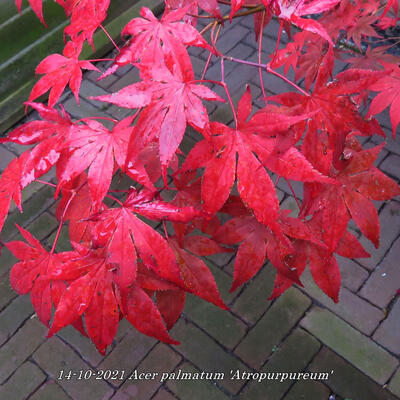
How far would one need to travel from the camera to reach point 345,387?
6.68 feet

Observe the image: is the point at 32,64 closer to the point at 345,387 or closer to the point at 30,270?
the point at 30,270

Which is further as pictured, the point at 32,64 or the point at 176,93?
the point at 32,64

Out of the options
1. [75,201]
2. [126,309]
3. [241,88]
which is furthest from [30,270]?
[241,88]

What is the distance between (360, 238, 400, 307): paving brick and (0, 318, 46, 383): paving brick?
184cm

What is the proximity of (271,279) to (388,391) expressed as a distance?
0.79 m

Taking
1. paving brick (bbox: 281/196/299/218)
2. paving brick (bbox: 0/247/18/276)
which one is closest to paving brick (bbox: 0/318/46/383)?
paving brick (bbox: 0/247/18/276)

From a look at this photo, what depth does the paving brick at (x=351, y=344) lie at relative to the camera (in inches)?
81.6

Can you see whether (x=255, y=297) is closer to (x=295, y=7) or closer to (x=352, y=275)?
(x=352, y=275)

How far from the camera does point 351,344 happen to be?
2.15m

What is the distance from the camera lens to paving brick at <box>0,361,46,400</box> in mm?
2174

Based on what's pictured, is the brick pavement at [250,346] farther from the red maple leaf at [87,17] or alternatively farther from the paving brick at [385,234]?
the red maple leaf at [87,17]

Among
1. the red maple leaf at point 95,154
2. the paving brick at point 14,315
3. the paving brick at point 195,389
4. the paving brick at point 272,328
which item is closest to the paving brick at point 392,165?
the paving brick at point 272,328

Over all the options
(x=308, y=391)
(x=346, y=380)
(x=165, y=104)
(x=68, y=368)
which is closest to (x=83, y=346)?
(x=68, y=368)

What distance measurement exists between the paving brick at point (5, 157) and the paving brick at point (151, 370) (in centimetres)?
174
